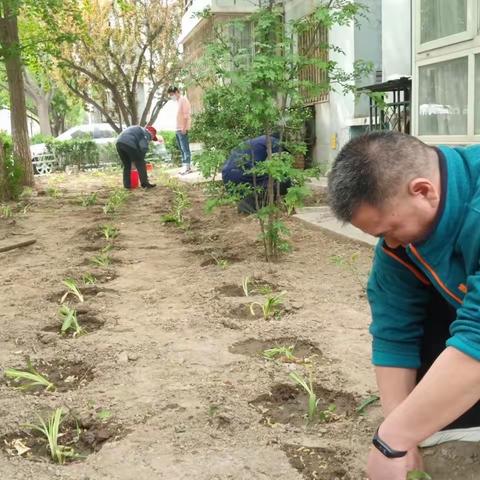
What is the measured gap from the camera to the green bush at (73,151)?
20938mm

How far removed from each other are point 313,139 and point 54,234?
18.6 feet

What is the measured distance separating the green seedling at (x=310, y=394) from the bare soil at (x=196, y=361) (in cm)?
5

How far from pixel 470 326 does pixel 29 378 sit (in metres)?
2.30

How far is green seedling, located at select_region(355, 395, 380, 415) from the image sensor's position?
9.05 ft

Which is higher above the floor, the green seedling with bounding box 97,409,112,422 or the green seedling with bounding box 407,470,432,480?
the green seedling with bounding box 407,470,432,480

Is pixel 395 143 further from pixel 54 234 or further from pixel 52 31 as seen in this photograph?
pixel 52 31

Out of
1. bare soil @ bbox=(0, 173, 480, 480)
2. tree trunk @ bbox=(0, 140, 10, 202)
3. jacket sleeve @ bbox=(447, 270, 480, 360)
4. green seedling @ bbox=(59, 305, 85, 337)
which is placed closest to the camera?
jacket sleeve @ bbox=(447, 270, 480, 360)

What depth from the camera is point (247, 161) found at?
18.3ft

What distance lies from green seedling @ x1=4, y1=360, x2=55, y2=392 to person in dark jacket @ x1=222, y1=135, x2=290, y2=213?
2559 mm

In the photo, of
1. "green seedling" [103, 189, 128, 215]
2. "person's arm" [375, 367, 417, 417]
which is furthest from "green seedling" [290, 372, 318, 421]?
"green seedling" [103, 189, 128, 215]

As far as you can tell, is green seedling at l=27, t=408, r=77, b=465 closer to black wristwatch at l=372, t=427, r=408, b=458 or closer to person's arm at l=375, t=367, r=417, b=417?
person's arm at l=375, t=367, r=417, b=417

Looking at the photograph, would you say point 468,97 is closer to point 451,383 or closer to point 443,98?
point 443,98

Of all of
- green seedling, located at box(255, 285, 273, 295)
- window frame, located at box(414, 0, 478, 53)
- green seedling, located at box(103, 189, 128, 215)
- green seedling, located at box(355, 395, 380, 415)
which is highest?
window frame, located at box(414, 0, 478, 53)

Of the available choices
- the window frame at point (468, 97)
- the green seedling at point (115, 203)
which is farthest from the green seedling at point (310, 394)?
the green seedling at point (115, 203)
